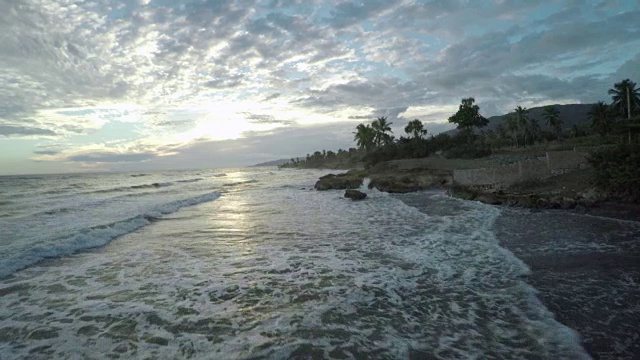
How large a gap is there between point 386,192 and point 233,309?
77.0 ft

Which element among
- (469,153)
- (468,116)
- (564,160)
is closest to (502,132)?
(468,116)

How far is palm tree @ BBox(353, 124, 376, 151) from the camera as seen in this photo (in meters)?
101

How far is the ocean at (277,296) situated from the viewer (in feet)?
16.0

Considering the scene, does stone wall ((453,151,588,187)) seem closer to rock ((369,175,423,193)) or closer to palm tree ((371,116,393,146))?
rock ((369,175,423,193))

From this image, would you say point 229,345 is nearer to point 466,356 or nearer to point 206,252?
point 466,356

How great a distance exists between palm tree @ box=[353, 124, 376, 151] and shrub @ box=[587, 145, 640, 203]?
278 feet

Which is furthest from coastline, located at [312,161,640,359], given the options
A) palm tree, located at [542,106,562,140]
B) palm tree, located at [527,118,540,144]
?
palm tree, located at [542,106,562,140]

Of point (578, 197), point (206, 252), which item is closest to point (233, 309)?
point (206, 252)

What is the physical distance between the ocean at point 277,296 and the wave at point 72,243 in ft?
0.21

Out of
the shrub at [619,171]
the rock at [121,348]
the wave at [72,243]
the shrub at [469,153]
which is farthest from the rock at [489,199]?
the shrub at [469,153]

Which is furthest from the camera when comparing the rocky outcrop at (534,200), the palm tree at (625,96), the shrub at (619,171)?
the palm tree at (625,96)

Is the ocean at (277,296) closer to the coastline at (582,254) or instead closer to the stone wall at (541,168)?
the coastline at (582,254)

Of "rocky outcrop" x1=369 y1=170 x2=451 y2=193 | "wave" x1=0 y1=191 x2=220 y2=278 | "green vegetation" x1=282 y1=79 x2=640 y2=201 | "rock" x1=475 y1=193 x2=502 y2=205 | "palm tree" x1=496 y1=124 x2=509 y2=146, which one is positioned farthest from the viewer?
"palm tree" x1=496 y1=124 x2=509 y2=146

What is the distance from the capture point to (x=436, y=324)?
544 centimetres
